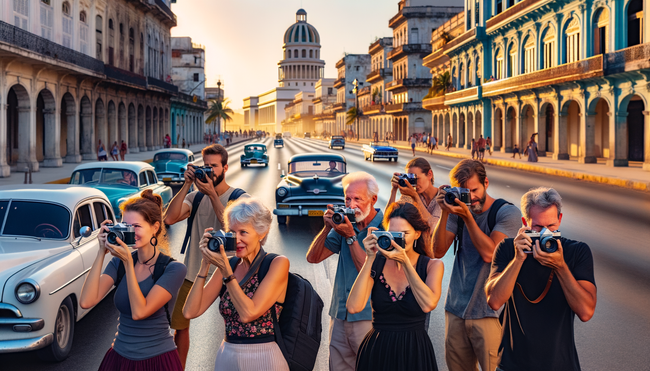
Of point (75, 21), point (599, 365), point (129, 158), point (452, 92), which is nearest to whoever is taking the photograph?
point (599, 365)

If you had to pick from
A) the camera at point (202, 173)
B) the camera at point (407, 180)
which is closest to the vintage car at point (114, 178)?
the camera at point (202, 173)

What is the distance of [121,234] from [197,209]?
1.96m

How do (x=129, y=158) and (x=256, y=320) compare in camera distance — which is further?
(x=129, y=158)

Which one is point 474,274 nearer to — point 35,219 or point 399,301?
point 399,301

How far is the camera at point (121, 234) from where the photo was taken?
3.76 metres

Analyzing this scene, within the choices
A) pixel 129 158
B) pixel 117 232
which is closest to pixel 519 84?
pixel 129 158

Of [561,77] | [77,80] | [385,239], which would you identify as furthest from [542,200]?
[77,80]

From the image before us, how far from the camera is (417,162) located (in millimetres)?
5965

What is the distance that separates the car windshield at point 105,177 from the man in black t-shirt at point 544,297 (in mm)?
10583

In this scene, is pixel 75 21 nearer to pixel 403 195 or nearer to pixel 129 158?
pixel 129 158

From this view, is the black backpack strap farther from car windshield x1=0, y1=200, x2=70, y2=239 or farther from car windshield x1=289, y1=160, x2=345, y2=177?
car windshield x1=289, y1=160, x2=345, y2=177

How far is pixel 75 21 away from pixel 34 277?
37919mm

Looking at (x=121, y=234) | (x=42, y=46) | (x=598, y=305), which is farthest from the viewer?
(x=42, y=46)

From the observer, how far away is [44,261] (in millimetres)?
6359
